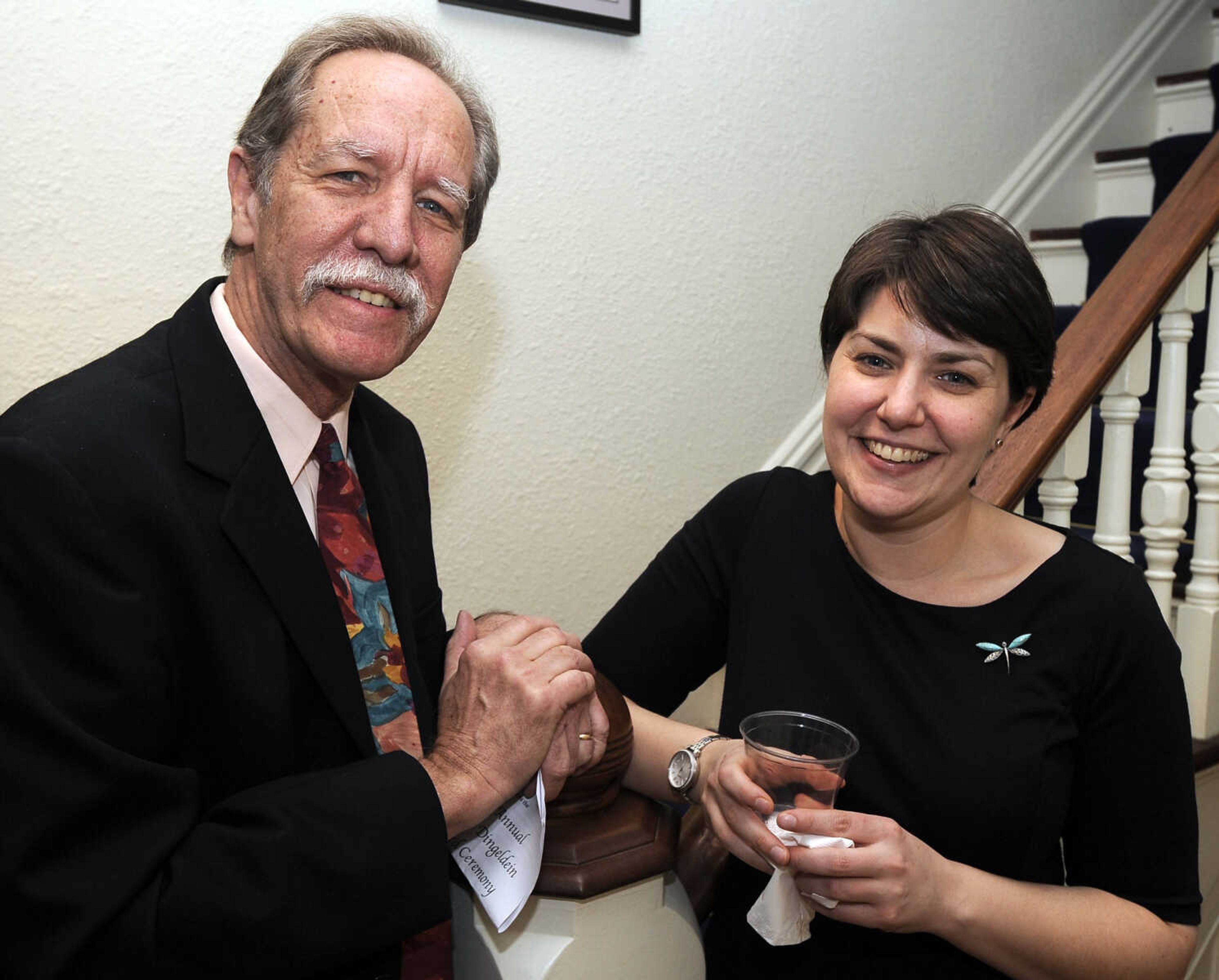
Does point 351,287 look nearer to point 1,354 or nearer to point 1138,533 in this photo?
point 1,354

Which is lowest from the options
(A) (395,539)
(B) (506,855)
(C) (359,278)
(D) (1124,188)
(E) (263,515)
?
(B) (506,855)

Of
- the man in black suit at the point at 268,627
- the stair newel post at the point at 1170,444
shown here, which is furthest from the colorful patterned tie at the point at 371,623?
the stair newel post at the point at 1170,444

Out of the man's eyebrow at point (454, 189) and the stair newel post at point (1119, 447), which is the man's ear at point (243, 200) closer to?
the man's eyebrow at point (454, 189)

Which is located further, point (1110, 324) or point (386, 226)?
point (1110, 324)

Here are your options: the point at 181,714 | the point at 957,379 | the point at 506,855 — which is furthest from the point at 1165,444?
the point at 181,714

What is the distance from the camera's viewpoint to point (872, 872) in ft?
3.63

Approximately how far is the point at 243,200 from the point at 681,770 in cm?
88

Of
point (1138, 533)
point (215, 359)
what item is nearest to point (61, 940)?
point (215, 359)

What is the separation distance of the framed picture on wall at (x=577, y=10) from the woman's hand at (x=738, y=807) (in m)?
1.53

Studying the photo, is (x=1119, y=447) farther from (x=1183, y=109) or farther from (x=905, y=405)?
(x=1183, y=109)

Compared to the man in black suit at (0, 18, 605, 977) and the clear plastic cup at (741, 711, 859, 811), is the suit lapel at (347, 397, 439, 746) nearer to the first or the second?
the man in black suit at (0, 18, 605, 977)

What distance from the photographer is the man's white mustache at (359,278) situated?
1146 mm

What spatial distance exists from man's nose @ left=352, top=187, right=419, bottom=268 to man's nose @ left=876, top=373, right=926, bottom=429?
24.6 inches

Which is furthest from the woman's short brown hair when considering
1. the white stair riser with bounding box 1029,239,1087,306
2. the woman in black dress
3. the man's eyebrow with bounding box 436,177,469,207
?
the white stair riser with bounding box 1029,239,1087,306
